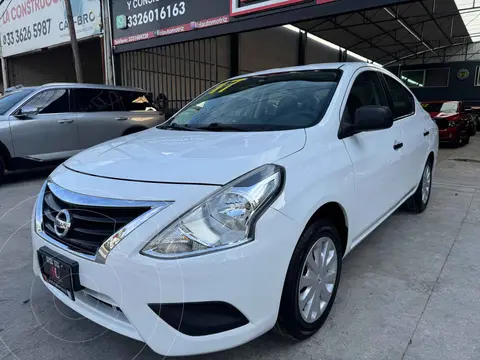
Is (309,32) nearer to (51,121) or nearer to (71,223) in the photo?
(51,121)

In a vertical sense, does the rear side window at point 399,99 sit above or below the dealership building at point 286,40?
below

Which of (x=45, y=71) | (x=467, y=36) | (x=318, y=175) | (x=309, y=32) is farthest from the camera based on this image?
(x=467, y=36)

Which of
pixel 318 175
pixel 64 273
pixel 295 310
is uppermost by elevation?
pixel 318 175

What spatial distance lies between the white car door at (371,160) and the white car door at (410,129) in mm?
192

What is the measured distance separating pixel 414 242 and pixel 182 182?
2.71 m

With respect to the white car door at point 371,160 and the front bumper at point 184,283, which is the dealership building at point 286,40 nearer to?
the white car door at point 371,160

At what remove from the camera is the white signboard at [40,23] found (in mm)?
10373

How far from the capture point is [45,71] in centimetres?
1555

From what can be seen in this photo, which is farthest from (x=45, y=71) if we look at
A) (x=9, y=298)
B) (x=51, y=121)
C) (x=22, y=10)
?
(x=9, y=298)

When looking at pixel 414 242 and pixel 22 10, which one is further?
pixel 22 10

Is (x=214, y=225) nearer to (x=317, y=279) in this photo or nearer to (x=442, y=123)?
(x=317, y=279)

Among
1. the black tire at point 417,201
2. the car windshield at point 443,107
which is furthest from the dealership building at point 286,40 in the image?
the car windshield at point 443,107

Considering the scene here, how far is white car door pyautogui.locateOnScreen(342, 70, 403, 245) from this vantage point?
7.80 feet

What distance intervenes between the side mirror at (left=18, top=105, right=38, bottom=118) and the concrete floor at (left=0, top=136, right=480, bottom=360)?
2799 millimetres
